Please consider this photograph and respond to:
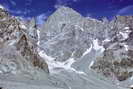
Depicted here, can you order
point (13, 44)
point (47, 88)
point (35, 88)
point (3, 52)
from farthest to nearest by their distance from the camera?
point (13, 44), point (3, 52), point (47, 88), point (35, 88)

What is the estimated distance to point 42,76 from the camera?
185 meters

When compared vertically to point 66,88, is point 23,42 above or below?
above

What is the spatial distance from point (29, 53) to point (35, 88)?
67.2 meters

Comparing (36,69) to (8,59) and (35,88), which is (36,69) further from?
(35,88)

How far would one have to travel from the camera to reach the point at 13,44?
193 metres

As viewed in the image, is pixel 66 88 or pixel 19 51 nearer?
pixel 66 88

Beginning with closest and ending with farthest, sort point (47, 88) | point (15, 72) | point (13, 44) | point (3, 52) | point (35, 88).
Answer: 1. point (35, 88)
2. point (47, 88)
3. point (15, 72)
4. point (3, 52)
5. point (13, 44)

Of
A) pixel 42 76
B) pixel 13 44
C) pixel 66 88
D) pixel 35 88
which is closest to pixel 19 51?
pixel 13 44

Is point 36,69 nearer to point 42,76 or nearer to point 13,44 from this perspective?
point 42,76

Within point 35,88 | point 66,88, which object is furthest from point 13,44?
point 35,88

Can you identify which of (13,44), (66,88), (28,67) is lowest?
(66,88)

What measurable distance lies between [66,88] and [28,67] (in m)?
28.8

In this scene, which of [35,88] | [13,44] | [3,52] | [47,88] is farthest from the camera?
[13,44]

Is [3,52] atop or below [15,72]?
atop
